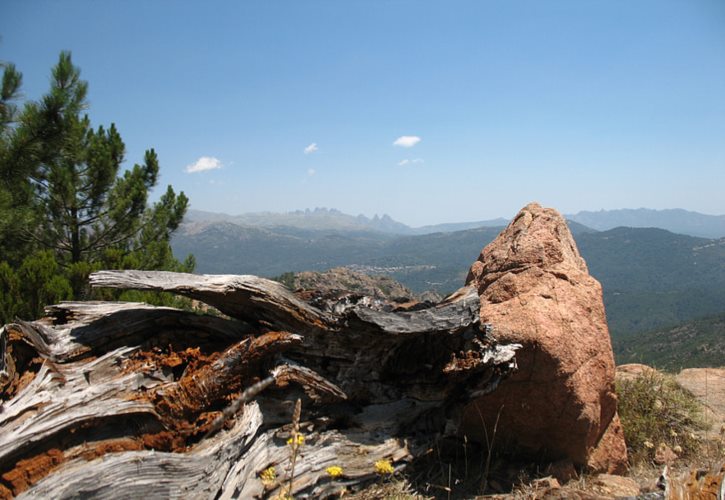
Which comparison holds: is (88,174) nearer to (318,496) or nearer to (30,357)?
(30,357)

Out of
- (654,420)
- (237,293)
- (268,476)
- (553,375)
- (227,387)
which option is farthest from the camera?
(654,420)

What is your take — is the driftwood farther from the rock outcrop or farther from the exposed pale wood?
the rock outcrop

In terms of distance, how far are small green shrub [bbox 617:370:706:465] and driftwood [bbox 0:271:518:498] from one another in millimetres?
3946

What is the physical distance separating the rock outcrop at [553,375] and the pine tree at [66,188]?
32.3ft

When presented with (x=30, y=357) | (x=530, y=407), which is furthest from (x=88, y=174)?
(x=530, y=407)

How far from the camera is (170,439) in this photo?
4137mm

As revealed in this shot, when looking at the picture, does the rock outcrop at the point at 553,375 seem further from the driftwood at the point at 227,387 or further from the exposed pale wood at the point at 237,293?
the exposed pale wood at the point at 237,293

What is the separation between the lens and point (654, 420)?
811 centimetres

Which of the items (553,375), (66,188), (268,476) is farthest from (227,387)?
(66,188)

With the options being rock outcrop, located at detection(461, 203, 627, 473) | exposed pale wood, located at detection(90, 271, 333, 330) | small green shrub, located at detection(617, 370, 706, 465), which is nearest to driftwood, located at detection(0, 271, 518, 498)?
exposed pale wood, located at detection(90, 271, 333, 330)

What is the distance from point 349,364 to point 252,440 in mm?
1462

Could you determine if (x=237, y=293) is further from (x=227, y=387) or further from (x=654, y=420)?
(x=654, y=420)

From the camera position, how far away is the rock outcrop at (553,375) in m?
6.41

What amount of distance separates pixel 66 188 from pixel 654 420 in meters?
17.2
